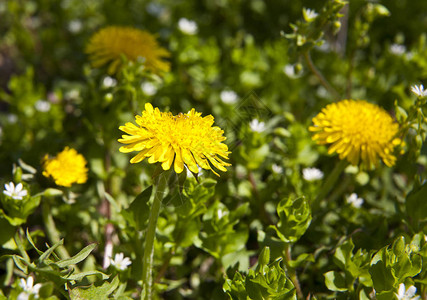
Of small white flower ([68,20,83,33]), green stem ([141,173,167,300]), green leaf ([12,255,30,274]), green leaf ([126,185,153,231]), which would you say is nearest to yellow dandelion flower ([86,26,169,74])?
small white flower ([68,20,83,33])

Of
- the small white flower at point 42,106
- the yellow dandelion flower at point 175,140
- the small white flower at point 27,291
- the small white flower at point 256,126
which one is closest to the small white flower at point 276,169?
the small white flower at point 256,126

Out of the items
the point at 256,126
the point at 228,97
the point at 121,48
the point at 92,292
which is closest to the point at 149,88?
the point at 121,48

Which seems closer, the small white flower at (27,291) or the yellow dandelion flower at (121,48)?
the small white flower at (27,291)

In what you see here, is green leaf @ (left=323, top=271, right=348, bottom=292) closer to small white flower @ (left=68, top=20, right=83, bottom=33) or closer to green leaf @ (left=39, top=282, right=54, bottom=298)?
green leaf @ (left=39, top=282, right=54, bottom=298)

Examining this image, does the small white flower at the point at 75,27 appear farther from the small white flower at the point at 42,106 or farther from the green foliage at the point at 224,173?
the small white flower at the point at 42,106

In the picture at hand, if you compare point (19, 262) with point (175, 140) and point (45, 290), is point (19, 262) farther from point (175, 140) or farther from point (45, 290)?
point (175, 140)

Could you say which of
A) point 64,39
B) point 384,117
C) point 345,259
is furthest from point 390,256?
point 64,39
